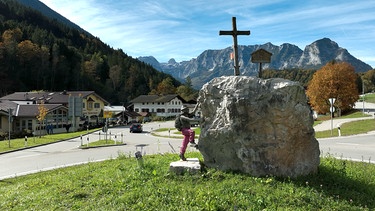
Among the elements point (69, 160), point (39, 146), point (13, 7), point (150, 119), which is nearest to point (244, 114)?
point (69, 160)

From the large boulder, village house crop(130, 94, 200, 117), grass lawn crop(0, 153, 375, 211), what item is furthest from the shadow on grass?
village house crop(130, 94, 200, 117)

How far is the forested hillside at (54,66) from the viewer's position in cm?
10625

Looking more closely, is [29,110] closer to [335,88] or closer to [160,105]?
[335,88]

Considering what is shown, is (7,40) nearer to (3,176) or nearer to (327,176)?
(3,176)

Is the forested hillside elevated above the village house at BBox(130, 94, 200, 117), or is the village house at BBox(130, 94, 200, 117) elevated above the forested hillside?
the forested hillside

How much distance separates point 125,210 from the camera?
780 cm

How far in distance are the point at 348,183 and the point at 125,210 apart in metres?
6.79

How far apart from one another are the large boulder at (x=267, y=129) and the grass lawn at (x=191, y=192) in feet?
1.45

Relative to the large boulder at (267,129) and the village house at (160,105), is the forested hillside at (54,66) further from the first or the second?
the large boulder at (267,129)

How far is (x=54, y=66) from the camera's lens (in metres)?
117

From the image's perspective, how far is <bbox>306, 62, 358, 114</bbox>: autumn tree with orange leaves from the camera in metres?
55.6

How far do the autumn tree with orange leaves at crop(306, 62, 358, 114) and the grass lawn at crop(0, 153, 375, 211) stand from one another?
48.8 m

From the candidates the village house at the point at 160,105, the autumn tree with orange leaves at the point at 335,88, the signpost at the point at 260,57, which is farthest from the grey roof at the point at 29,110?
the village house at the point at 160,105

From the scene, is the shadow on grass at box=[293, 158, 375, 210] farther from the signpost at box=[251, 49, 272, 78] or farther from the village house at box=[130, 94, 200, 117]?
the village house at box=[130, 94, 200, 117]
